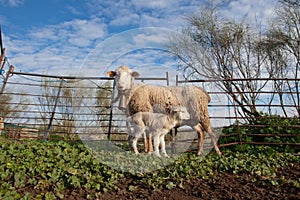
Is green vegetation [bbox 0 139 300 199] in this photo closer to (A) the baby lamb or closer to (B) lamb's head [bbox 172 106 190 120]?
(A) the baby lamb

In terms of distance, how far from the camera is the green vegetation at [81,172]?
11.5ft

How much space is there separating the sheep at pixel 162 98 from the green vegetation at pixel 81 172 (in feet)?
3.00

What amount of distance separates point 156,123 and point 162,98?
22.1 inches

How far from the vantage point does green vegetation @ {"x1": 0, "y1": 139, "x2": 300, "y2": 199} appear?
3508 millimetres

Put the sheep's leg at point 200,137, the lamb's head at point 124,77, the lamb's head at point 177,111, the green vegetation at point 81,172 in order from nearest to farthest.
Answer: the green vegetation at point 81,172, the lamb's head at point 124,77, the lamb's head at point 177,111, the sheep's leg at point 200,137

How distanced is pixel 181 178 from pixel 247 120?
4.36 metres

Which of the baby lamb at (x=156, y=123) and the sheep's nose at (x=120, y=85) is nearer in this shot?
the sheep's nose at (x=120, y=85)

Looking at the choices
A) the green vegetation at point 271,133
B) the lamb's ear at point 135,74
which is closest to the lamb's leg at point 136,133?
the lamb's ear at point 135,74

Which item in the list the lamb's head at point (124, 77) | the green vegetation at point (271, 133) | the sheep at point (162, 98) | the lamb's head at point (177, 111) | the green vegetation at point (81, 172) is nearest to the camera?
the green vegetation at point (81, 172)

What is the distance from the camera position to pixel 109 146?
5.66 metres

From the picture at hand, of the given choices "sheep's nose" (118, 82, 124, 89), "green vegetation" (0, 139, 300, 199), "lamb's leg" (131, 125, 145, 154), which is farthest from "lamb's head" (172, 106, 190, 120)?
"sheep's nose" (118, 82, 124, 89)

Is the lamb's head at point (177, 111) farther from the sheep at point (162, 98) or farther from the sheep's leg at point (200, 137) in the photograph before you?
the sheep's leg at point (200, 137)

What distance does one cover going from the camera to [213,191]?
3516 millimetres

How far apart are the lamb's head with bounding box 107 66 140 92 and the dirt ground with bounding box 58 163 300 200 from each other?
63.5 inches
